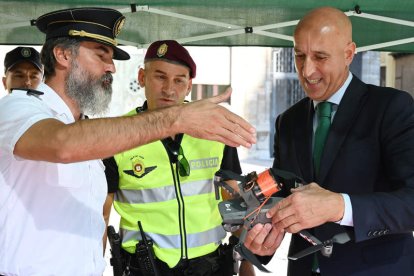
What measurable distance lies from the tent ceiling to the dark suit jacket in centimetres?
158

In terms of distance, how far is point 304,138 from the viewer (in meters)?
2.17

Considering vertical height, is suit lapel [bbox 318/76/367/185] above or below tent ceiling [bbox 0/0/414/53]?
below

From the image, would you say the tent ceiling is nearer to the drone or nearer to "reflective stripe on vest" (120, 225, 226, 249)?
"reflective stripe on vest" (120, 225, 226, 249)

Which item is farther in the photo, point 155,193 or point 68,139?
point 155,193

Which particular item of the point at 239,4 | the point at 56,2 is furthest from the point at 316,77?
the point at 56,2

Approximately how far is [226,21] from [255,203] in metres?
2.49

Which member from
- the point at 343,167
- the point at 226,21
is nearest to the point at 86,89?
the point at 343,167

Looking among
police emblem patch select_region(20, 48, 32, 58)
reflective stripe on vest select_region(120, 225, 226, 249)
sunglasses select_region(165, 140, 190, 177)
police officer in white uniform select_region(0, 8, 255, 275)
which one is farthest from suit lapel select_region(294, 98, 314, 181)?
police emblem patch select_region(20, 48, 32, 58)

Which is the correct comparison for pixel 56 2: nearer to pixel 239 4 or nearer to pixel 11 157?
pixel 239 4

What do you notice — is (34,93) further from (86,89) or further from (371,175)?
(371,175)

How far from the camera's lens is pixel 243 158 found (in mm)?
19828

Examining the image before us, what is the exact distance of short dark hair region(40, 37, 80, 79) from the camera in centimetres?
209

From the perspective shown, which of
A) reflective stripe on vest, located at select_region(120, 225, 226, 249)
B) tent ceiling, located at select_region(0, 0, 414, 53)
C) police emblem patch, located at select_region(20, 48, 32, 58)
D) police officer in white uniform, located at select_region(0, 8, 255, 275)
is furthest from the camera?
police emblem patch, located at select_region(20, 48, 32, 58)

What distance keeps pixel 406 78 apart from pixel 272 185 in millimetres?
15198
